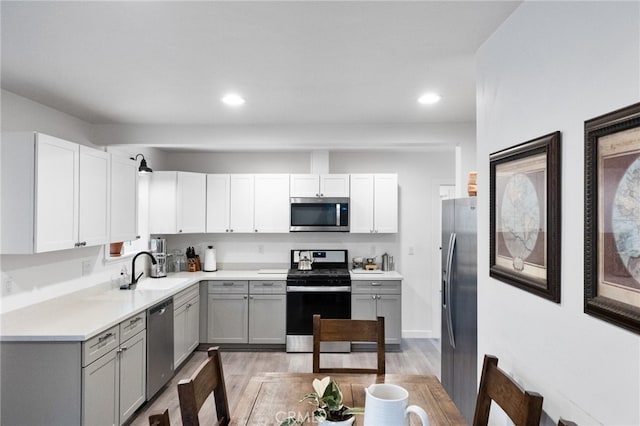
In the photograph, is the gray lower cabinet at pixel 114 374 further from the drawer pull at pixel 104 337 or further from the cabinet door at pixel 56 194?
the cabinet door at pixel 56 194

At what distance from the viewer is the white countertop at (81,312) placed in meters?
2.18

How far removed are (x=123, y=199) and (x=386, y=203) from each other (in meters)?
2.90

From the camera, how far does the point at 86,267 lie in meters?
3.29

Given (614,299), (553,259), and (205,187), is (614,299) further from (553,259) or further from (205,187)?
(205,187)

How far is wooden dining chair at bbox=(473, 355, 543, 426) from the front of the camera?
1.12 metres

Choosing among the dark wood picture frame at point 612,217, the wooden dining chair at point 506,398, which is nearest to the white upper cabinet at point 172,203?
the wooden dining chair at point 506,398

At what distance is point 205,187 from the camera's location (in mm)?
4617

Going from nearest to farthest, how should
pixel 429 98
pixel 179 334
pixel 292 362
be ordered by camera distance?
pixel 429 98 < pixel 179 334 < pixel 292 362

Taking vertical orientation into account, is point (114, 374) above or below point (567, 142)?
below

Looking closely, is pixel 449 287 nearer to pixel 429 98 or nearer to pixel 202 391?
pixel 429 98

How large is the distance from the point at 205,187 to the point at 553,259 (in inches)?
160

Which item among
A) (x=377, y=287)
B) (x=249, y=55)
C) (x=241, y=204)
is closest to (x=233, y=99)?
(x=249, y=55)

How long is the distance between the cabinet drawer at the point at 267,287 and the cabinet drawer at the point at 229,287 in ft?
0.23

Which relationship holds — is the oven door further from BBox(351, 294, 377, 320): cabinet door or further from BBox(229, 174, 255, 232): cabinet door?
BBox(229, 174, 255, 232): cabinet door
